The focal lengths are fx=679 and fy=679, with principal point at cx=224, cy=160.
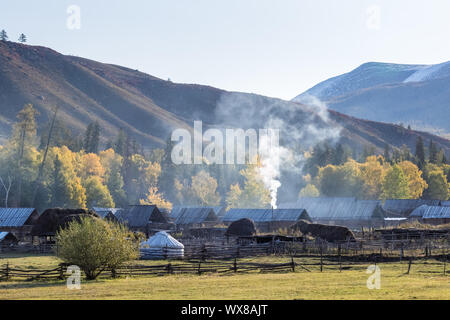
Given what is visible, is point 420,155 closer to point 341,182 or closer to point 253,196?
point 341,182

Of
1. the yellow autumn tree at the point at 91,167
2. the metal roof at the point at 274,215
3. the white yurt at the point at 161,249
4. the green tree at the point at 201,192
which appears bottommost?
the white yurt at the point at 161,249

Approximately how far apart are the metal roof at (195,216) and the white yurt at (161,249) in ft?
130

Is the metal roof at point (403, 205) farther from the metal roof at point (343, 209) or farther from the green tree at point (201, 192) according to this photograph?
the green tree at point (201, 192)

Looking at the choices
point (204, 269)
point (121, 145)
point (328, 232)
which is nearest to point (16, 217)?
point (328, 232)

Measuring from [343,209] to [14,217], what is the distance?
45.0 metres

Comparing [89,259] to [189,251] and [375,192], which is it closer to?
[189,251]

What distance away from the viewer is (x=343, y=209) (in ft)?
Result: 315

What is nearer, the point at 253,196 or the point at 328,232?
the point at 328,232

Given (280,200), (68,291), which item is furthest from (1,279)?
(280,200)

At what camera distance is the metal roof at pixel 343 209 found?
93.6 m

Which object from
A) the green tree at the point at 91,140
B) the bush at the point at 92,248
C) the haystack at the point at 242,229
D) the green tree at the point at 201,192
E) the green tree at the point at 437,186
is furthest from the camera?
the green tree at the point at 91,140

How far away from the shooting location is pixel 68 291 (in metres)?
29.0

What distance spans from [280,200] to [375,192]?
33.7 meters

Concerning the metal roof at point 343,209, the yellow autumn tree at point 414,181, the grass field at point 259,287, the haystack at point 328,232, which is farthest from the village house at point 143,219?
the yellow autumn tree at point 414,181
